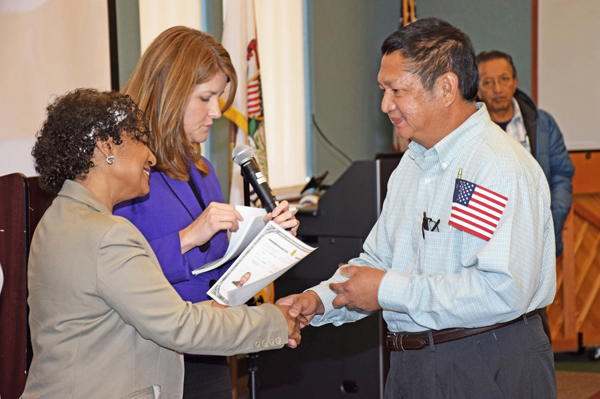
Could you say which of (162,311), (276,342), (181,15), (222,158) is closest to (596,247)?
(222,158)

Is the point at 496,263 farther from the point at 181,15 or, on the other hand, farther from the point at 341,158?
the point at 341,158

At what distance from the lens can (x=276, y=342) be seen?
1.40 metres

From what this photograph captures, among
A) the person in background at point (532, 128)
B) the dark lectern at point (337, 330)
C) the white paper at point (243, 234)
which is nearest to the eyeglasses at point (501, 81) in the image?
the person in background at point (532, 128)

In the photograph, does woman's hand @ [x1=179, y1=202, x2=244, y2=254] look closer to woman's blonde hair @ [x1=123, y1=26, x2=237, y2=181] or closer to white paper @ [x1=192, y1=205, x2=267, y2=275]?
white paper @ [x1=192, y1=205, x2=267, y2=275]

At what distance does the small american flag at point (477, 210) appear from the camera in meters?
1.28

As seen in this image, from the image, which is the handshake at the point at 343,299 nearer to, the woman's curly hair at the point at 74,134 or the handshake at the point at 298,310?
the handshake at the point at 298,310

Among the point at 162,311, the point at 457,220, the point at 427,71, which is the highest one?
the point at 427,71

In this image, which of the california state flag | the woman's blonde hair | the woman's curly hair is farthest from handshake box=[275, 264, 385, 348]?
the california state flag

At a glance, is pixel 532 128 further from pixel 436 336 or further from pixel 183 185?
pixel 183 185

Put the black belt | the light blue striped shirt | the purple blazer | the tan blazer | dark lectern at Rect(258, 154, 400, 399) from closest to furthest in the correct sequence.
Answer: the tan blazer, the light blue striped shirt, the black belt, the purple blazer, dark lectern at Rect(258, 154, 400, 399)

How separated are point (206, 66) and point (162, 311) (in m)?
0.77

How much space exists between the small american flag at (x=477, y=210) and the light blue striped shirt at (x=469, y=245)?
19 mm

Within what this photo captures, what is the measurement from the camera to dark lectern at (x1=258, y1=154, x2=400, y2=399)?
260 cm

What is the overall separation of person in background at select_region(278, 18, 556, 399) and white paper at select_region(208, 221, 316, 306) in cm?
18
